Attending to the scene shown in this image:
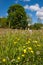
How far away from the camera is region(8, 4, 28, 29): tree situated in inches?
2443

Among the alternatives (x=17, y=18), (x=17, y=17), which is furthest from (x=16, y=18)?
(x=17, y=17)

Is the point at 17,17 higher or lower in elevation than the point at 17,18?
higher

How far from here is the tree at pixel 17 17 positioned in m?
62.1

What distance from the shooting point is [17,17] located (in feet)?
218

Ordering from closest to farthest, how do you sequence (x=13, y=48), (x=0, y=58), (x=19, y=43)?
1. (x=0, y=58)
2. (x=13, y=48)
3. (x=19, y=43)

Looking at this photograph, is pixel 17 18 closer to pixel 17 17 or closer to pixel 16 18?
pixel 16 18

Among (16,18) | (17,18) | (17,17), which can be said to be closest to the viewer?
(16,18)

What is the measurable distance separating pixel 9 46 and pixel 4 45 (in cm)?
20

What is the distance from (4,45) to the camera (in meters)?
5.50

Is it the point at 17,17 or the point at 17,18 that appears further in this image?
the point at 17,17

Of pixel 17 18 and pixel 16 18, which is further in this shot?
pixel 17 18

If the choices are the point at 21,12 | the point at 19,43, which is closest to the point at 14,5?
the point at 21,12

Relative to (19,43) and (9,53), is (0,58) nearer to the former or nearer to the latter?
(9,53)

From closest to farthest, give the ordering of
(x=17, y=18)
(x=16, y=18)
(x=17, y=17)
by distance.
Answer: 1. (x=16, y=18)
2. (x=17, y=18)
3. (x=17, y=17)
